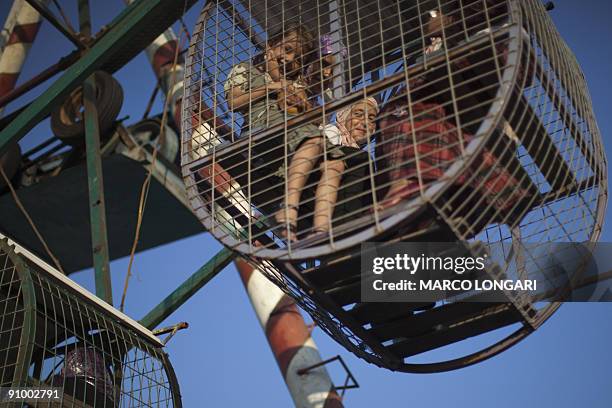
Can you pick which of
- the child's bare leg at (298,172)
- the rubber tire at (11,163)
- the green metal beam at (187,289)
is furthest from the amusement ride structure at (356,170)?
the rubber tire at (11,163)

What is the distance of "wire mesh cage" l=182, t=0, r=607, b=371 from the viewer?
14.1ft

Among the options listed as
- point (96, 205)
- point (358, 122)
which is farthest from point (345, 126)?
point (96, 205)

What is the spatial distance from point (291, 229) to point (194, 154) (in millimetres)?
829

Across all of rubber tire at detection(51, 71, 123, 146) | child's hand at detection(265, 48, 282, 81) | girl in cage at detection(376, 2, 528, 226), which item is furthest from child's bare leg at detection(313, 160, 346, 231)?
rubber tire at detection(51, 71, 123, 146)

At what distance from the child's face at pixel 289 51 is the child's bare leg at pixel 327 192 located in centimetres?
73

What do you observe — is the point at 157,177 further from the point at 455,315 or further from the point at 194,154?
the point at 455,315

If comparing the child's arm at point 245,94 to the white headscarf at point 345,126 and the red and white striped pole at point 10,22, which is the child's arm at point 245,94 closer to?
the white headscarf at point 345,126

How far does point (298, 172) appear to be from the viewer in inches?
190

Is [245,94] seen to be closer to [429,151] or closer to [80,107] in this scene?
[429,151]

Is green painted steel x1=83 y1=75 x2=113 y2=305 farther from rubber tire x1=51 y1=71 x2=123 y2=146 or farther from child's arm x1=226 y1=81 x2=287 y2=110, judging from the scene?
child's arm x1=226 y1=81 x2=287 y2=110

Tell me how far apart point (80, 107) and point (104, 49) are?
1.88 metres

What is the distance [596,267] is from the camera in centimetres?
495

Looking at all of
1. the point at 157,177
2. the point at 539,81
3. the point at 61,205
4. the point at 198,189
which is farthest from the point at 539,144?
the point at 61,205

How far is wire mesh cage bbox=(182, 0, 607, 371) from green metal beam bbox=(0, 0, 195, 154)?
1.83 meters
